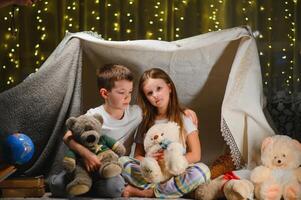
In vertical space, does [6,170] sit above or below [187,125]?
below

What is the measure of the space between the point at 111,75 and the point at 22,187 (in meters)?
0.60

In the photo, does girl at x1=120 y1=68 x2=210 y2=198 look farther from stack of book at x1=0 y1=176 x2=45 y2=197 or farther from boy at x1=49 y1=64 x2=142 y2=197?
stack of book at x1=0 y1=176 x2=45 y2=197

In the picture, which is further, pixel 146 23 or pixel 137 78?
pixel 146 23

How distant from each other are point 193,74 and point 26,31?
125 centimetres

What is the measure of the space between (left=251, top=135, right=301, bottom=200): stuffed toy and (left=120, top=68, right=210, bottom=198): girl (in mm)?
214

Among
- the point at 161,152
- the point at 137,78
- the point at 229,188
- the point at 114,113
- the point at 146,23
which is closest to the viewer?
the point at 229,188

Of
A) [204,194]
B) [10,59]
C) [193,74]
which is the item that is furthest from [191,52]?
[10,59]

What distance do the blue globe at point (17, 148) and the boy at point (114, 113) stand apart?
0.51 ft

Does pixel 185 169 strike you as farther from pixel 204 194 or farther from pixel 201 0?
pixel 201 0

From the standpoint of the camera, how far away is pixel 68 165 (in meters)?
2.20

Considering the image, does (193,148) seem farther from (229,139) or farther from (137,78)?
(137,78)

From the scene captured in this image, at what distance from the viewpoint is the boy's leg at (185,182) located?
2.19 metres

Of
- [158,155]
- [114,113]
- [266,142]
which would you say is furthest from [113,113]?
[266,142]

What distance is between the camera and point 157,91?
7.59 ft
